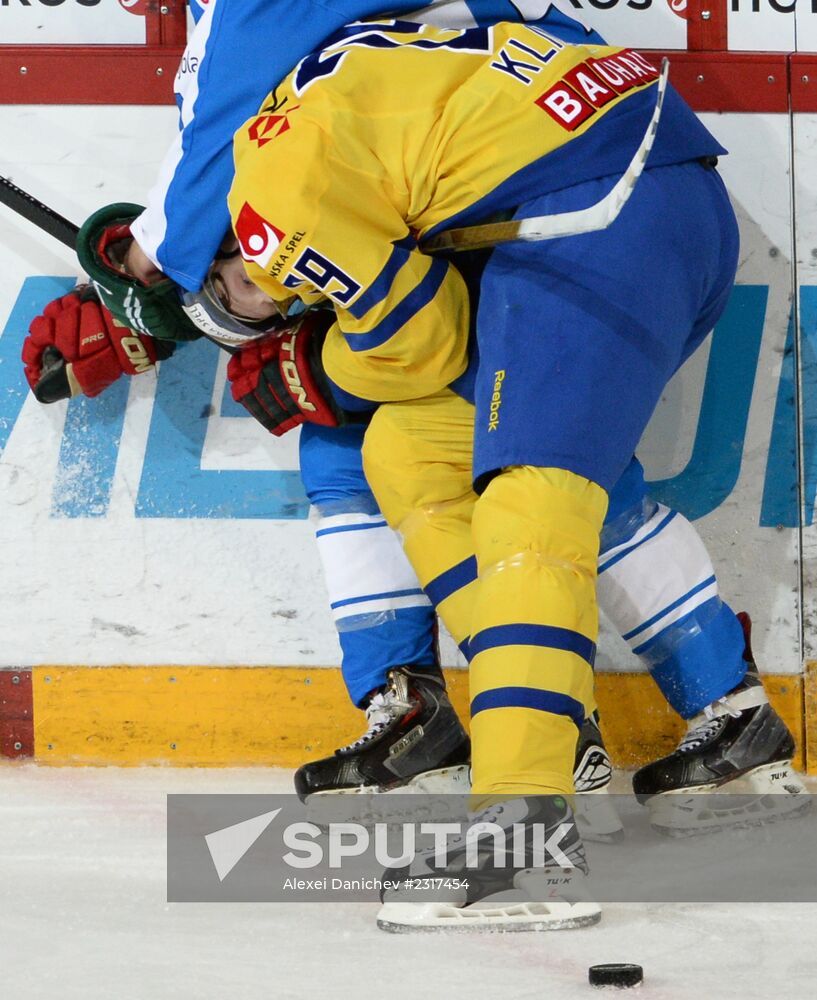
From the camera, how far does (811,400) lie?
2305 millimetres

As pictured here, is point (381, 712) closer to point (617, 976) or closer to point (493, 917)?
point (493, 917)

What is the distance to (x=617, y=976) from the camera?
1.25 m

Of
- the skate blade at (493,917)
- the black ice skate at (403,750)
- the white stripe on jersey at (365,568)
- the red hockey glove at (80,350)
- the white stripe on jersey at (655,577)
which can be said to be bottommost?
the black ice skate at (403,750)

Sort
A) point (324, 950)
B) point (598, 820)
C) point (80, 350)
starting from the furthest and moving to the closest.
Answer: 1. point (80, 350)
2. point (598, 820)
3. point (324, 950)

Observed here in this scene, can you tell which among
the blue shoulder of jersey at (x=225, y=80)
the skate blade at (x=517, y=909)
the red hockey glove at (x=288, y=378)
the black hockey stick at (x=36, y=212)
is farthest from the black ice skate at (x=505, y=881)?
the black hockey stick at (x=36, y=212)

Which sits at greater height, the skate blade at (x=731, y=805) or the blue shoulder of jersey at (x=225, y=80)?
the blue shoulder of jersey at (x=225, y=80)

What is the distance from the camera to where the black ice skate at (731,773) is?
6.31ft

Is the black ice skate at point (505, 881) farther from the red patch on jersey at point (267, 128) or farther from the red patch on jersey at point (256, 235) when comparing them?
the red patch on jersey at point (267, 128)

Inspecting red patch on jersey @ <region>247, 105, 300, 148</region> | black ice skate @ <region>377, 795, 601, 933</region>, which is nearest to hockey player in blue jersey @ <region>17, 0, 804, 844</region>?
red patch on jersey @ <region>247, 105, 300, 148</region>

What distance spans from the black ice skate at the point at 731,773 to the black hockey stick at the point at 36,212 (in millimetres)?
1277

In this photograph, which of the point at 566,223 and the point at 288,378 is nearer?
the point at 566,223

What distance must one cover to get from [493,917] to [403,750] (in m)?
0.59

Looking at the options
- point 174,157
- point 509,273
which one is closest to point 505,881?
point 509,273

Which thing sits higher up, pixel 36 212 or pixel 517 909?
pixel 36 212
